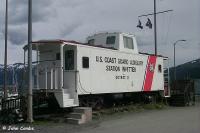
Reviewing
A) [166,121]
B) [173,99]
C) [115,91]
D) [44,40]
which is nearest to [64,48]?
[44,40]

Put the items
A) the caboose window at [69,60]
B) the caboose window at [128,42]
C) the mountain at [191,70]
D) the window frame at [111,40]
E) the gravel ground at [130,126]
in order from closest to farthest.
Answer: the gravel ground at [130,126], the caboose window at [69,60], the window frame at [111,40], the caboose window at [128,42], the mountain at [191,70]

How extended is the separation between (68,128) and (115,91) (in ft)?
20.2

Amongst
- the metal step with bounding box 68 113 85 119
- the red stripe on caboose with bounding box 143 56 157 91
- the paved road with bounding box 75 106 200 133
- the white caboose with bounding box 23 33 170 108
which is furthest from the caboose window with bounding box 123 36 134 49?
the metal step with bounding box 68 113 85 119

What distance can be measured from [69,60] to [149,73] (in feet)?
24.4

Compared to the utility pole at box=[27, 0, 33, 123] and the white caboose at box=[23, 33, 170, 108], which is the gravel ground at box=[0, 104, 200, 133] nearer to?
the utility pole at box=[27, 0, 33, 123]

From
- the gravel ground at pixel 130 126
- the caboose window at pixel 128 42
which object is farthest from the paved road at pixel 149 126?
the caboose window at pixel 128 42

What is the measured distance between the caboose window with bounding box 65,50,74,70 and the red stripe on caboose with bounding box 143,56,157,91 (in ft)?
22.2

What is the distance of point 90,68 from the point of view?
1816cm

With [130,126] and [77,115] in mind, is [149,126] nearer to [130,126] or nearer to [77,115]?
[130,126]

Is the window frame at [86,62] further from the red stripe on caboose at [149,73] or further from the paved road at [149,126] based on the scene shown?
the red stripe on caboose at [149,73]

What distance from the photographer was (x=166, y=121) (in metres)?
15.9

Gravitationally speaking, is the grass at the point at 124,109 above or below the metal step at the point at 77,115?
below

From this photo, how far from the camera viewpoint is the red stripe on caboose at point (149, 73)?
2322 cm

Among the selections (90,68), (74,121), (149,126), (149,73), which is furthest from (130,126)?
(149,73)
